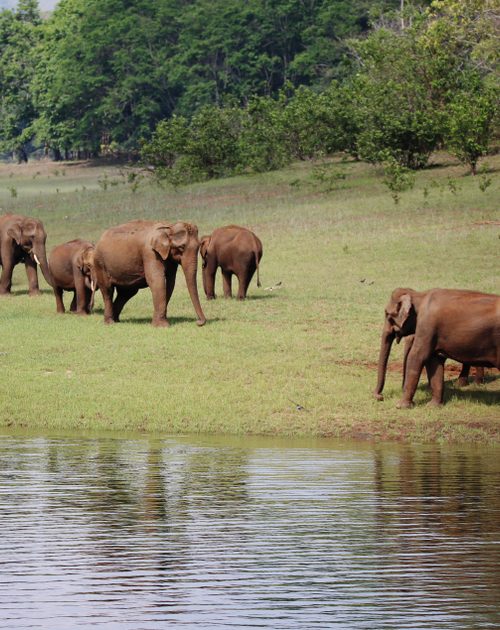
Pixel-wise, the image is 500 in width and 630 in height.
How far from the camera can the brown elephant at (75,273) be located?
23656 millimetres

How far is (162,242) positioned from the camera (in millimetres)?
21375

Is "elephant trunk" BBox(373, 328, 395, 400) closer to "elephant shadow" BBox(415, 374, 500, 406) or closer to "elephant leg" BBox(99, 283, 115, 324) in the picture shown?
"elephant shadow" BBox(415, 374, 500, 406)

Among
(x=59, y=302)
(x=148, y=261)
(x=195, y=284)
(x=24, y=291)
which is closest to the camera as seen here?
(x=195, y=284)

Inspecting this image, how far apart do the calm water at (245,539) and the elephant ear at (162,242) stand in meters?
7.63

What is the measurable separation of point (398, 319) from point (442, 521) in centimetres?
666

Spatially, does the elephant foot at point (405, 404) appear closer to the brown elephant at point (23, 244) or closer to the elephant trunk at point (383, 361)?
the elephant trunk at point (383, 361)

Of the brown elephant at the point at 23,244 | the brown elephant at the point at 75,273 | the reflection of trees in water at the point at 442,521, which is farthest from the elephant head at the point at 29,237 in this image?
the reflection of trees in water at the point at 442,521

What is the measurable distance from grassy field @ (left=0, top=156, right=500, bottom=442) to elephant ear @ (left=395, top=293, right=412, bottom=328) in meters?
1.02

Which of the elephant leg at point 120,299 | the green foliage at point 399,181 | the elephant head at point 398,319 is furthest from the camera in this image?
the green foliage at point 399,181

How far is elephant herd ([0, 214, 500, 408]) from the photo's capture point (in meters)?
16.2

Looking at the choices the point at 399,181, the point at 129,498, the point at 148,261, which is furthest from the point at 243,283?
the point at 399,181

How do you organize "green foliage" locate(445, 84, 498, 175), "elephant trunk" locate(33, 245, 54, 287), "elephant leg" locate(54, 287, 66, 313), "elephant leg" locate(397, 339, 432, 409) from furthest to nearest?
1. "green foliage" locate(445, 84, 498, 175)
2. "elephant trunk" locate(33, 245, 54, 287)
3. "elephant leg" locate(54, 287, 66, 313)
4. "elephant leg" locate(397, 339, 432, 409)

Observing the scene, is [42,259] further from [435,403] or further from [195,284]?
[435,403]

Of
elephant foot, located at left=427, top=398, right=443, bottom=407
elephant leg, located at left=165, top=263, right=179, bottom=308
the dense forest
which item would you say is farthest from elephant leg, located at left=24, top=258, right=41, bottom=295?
the dense forest
